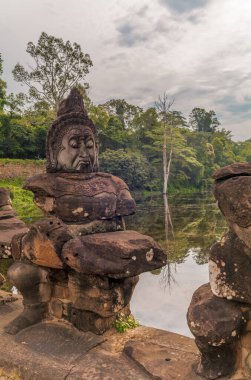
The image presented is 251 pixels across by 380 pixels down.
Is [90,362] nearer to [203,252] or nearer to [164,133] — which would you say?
[203,252]

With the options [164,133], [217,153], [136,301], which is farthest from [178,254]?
[217,153]

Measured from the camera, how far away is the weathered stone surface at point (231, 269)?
1828 millimetres

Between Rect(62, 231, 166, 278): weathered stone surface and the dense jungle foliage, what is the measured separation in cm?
2138

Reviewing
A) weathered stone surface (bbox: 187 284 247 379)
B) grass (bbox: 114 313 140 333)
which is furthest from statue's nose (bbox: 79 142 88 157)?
weathered stone surface (bbox: 187 284 247 379)

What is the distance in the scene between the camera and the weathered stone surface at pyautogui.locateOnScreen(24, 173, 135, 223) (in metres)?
2.84

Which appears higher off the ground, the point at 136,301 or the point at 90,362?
the point at 90,362

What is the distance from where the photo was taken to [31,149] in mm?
25234

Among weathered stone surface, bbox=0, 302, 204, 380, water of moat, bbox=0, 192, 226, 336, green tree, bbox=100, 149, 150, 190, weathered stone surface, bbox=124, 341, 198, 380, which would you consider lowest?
water of moat, bbox=0, 192, 226, 336

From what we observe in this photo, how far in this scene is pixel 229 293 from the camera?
1.88 metres

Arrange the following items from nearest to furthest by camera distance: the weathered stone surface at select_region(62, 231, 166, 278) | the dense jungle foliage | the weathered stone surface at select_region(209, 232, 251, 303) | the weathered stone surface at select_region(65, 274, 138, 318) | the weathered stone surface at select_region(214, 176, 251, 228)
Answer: the weathered stone surface at select_region(214, 176, 251, 228)
the weathered stone surface at select_region(209, 232, 251, 303)
the weathered stone surface at select_region(62, 231, 166, 278)
the weathered stone surface at select_region(65, 274, 138, 318)
the dense jungle foliage

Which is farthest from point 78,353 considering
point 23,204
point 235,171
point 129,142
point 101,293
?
point 129,142

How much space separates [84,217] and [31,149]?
23.4 meters

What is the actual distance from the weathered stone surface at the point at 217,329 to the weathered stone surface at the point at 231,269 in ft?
0.24

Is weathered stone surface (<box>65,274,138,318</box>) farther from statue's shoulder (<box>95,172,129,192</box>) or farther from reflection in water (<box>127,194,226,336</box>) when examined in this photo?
reflection in water (<box>127,194,226,336</box>)
